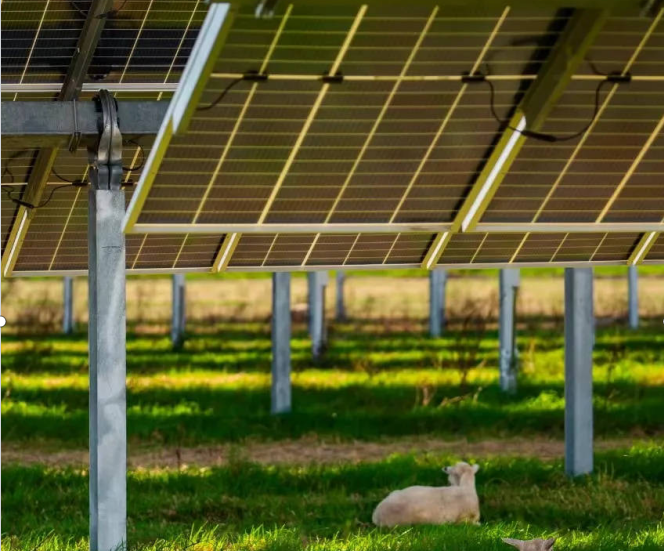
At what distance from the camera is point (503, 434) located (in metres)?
18.9

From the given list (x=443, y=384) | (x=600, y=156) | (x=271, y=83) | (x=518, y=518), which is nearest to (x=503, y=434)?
(x=443, y=384)

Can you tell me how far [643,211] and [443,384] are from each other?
1298cm

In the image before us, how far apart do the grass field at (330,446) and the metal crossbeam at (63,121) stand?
9.18 feet

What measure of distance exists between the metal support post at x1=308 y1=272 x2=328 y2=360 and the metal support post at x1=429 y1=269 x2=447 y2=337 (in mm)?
5101

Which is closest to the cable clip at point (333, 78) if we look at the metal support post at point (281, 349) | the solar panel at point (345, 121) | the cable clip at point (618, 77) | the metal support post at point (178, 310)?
the solar panel at point (345, 121)

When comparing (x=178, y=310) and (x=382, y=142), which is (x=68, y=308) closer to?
(x=178, y=310)

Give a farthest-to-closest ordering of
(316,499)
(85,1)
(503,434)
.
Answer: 1. (503,434)
2. (316,499)
3. (85,1)

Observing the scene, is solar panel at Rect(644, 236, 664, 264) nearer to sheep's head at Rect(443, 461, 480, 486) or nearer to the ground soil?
sheep's head at Rect(443, 461, 480, 486)

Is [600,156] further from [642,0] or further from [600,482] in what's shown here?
[600,482]

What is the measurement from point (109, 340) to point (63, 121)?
4.77 feet

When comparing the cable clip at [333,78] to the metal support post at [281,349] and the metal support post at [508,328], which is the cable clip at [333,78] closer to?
the metal support post at [281,349]

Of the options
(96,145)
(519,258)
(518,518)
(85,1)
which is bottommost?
(518,518)

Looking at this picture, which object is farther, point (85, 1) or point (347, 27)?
point (85, 1)

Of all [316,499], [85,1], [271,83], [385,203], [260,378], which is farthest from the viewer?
[260,378]
